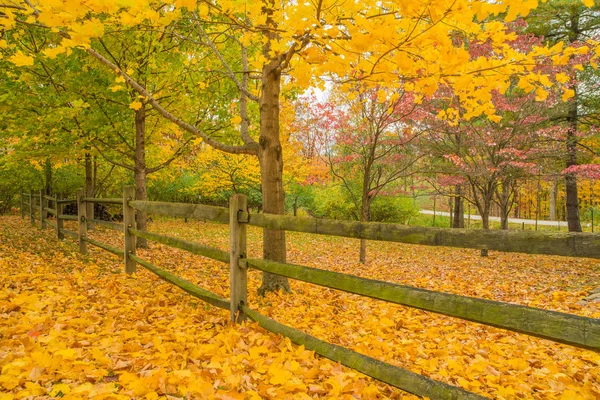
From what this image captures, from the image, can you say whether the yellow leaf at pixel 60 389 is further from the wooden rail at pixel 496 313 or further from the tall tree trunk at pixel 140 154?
the tall tree trunk at pixel 140 154

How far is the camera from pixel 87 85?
851 cm

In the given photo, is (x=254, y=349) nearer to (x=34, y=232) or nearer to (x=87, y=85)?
(x=87, y=85)

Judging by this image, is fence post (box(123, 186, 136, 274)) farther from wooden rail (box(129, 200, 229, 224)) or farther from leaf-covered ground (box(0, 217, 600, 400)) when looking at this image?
wooden rail (box(129, 200, 229, 224))

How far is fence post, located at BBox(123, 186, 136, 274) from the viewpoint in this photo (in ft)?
19.3

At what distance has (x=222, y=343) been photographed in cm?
333

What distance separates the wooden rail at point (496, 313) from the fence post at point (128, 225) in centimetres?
421

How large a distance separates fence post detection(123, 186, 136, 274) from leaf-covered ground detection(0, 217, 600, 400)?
0.82 feet

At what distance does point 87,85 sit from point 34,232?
18.8 ft

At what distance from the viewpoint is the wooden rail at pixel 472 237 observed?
1.91 meters

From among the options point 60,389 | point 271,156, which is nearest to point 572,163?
point 271,156

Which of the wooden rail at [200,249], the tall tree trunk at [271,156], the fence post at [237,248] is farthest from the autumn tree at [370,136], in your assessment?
the fence post at [237,248]

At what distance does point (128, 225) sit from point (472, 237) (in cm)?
516

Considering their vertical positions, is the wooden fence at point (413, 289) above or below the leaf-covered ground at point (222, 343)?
above

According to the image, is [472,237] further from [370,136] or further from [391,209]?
[391,209]
